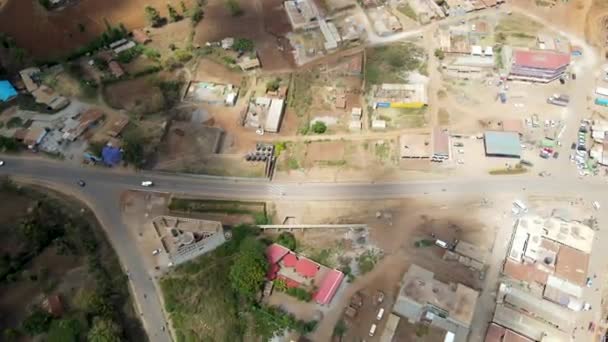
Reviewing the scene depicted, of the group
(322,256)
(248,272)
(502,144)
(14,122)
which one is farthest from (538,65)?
(14,122)

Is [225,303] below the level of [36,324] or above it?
below

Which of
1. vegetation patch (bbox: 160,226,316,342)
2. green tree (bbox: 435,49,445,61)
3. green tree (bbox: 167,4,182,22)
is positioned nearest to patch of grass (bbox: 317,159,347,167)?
vegetation patch (bbox: 160,226,316,342)

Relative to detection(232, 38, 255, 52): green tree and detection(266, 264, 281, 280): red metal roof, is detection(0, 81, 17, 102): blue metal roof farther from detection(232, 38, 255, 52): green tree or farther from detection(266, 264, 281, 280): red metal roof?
detection(266, 264, 281, 280): red metal roof

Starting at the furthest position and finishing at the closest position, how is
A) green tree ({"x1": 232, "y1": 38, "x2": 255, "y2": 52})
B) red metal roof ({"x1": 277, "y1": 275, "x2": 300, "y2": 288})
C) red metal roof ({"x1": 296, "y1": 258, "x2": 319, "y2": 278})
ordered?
1. green tree ({"x1": 232, "y1": 38, "x2": 255, "y2": 52})
2. red metal roof ({"x1": 296, "y1": 258, "x2": 319, "y2": 278})
3. red metal roof ({"x1": 277, "y1": 275, "x2": 300, "y2": 288})

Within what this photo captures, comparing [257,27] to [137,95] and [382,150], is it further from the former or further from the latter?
[382,150]

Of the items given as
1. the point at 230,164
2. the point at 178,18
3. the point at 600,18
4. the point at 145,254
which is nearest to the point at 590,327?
the point at 230,164

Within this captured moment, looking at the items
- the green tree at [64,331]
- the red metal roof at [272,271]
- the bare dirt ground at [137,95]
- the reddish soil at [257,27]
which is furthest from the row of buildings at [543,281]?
the bare dirt ground at [137,95]

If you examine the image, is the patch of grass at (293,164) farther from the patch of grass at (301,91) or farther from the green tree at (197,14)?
the green tree at (197,14)
